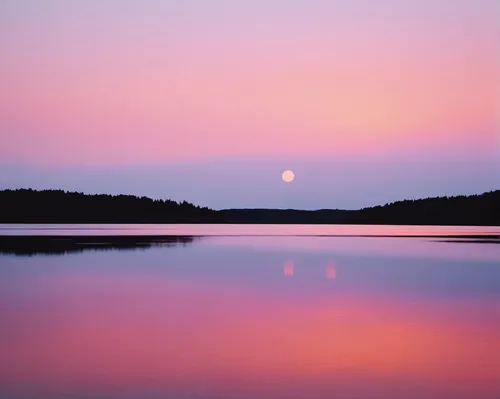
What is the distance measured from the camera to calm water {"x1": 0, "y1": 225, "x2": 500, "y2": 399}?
11266 millimetres

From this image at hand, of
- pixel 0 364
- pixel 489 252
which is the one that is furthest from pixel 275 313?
pixel 489 252

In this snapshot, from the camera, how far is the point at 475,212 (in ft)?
537

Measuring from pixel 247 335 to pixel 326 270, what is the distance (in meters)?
20.3

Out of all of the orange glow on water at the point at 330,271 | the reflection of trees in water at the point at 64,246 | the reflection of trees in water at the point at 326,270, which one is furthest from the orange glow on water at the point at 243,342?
the reflection of trees in water at the point at 64,246

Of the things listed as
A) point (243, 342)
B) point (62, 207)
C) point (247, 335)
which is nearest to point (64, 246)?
point (247, 335)

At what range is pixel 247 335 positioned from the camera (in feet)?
54.2

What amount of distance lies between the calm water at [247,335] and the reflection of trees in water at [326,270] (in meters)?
0.33

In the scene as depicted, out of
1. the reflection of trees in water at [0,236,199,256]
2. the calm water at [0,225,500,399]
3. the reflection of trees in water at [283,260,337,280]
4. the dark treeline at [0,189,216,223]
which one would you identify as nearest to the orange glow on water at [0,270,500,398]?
the calm water at [0,225,500,399]

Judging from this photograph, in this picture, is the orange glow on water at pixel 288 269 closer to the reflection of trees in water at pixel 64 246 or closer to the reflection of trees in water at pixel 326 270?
the reflection of trees in water at pixel 326 270

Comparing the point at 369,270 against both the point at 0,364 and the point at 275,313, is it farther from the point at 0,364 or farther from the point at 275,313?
the point at 0,364

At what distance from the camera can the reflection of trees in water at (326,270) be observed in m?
33.6

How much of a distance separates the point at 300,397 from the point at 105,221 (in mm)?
191346

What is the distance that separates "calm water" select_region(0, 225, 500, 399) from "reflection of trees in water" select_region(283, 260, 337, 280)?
33cm

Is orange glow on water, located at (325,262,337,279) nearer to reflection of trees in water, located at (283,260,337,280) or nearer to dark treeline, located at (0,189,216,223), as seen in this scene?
reflection of trees in water, located at (283,260,337,280)
